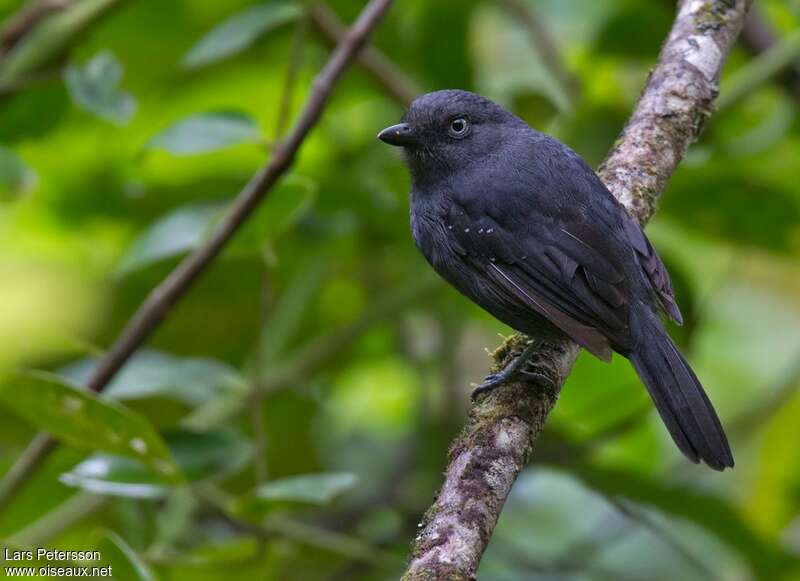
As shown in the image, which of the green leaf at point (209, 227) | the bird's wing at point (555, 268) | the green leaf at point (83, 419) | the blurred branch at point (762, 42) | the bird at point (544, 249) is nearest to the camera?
the green leaf at point (83, 419)

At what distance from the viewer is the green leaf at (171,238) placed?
3537 mm

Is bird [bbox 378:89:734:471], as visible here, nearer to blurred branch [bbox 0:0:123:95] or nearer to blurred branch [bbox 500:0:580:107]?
blurred branch [bbox 500:0:580:107]

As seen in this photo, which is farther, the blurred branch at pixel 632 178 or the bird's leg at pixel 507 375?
the bird's leg at pixel 507 375

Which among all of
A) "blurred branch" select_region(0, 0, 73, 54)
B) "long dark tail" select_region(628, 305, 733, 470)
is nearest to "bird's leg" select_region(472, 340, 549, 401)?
"long dark tail" select_region(628, 305, 733, 470)

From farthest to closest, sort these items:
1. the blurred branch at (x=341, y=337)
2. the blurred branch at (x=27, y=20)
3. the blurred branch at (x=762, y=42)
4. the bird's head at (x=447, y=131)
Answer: the blurred branch at (x=762, y=42)
the blurred branch at (x=341, y=337)
the blurred branch at (x=27, y=20)
the bird's head at (x=447, y=131)

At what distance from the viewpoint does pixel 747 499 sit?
486 cm

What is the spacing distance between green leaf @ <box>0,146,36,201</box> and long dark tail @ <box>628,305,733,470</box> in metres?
2.02

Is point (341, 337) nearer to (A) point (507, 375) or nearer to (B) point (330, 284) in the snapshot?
(B) point (330, 284)

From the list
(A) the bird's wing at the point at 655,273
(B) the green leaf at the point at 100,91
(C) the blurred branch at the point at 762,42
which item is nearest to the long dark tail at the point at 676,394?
(A) the bird's wing at the point at 655,273

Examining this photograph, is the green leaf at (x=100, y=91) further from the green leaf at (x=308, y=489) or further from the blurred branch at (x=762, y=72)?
the blurred branch at (x=762, y=72)

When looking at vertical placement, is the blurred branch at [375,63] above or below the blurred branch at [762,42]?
below

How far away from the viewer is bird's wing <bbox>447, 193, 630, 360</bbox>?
3219 mm

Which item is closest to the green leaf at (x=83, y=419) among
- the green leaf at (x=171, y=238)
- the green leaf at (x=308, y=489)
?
the green leaf at (x=308, y=489)

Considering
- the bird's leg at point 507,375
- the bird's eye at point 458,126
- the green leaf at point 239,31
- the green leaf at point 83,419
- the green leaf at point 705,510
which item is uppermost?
the bird's eye at point 458,126
